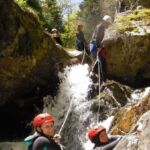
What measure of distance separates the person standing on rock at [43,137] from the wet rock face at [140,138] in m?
1.13

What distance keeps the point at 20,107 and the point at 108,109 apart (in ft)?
15.1

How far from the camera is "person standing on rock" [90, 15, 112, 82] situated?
49.2ft

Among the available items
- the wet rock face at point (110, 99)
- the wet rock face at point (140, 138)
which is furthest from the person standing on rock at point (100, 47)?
the wet rock face at point (140, 138)

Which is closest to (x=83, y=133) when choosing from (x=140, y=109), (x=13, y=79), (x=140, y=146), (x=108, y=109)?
(x=108, y=109)

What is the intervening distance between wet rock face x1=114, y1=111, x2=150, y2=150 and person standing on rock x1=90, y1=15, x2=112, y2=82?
9504 mm

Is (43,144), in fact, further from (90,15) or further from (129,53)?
(90,15)

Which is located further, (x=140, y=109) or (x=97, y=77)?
(x=97, y=77)

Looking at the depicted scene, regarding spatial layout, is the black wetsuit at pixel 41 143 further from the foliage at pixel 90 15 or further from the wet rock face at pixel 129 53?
the foliage at pixel 90 15

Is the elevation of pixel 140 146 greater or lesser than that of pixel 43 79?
greater

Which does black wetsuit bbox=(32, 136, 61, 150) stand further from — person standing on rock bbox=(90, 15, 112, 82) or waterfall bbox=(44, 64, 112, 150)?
person standing on rock bbox=(90, 15, 112, 82)

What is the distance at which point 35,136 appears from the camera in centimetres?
637

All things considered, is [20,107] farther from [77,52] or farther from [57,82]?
[77,52]

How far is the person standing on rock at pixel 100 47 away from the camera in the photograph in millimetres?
14995

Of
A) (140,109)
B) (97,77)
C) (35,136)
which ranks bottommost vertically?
(97,77)
